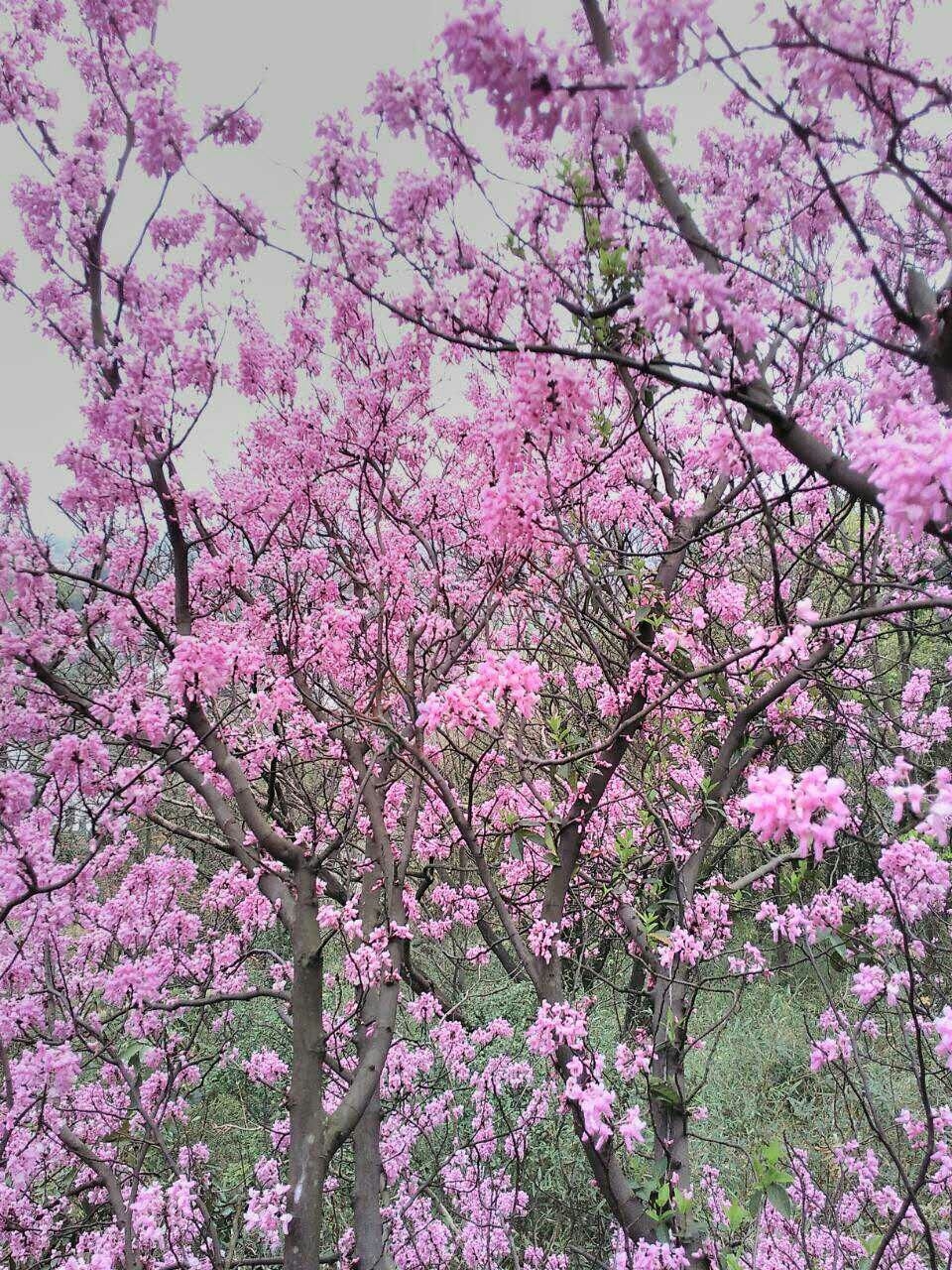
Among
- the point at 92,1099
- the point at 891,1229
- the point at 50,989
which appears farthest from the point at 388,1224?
the point at 891,1229

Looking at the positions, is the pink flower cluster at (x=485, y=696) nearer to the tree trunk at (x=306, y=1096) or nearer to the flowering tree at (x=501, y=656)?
the flowering tree at (x=501, y=656)

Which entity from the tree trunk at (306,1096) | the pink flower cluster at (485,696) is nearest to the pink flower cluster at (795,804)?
the pink flower cluster at (485,696)

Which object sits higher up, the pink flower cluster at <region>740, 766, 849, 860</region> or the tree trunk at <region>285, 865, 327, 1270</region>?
the pink flower cluster at <region>740, 766, 849, 860</region>

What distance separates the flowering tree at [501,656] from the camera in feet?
6.63

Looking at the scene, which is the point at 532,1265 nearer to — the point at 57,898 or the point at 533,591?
the point at 57,898

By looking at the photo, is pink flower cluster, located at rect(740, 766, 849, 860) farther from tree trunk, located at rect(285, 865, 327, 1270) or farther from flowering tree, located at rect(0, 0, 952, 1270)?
tree trunk, located at rect(285, 865, 327, 1270)

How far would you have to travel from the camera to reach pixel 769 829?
137 centimetres

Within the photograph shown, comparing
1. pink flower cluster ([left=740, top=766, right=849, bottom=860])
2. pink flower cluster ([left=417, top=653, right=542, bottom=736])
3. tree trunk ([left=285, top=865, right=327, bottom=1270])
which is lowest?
tree trunk ([left=285, top=865, right=327, bottom=1270])

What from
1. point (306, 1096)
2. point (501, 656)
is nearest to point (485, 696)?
point (501, 656)

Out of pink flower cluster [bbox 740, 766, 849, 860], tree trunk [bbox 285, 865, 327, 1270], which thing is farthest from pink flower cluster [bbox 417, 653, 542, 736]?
tree trunk [bbox 285, 865, 327, 1270]

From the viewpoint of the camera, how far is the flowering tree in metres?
2.02

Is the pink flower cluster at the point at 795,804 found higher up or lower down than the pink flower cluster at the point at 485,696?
lower down

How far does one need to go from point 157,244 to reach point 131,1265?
5.11 meters

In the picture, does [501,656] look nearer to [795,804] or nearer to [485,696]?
[485,696]
